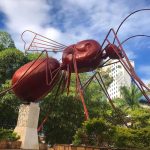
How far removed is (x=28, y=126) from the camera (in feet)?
68.3

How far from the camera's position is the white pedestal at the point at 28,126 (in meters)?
20.4

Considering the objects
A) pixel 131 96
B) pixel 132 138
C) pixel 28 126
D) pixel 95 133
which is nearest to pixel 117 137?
pixel 132 138

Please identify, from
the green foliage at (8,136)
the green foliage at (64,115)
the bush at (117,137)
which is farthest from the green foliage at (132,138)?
the green foliage at (64,115)

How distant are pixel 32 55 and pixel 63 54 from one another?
21.0 m

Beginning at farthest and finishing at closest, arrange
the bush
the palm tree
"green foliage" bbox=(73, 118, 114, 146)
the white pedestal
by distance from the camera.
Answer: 1. the palm tree
2. the white pedestal
3. the bush
4. "green foliage" bbox=(73, 118, 114, 146)

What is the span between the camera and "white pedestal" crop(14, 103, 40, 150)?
20422 millimetres

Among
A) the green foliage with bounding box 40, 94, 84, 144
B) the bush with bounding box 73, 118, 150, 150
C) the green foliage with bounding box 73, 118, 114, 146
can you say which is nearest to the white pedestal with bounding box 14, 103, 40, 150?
the green foliage with bounding box 73, 118, 114, 146

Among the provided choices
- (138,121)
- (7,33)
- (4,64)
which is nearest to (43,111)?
(4,64)

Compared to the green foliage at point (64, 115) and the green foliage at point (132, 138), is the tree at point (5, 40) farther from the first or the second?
the green foliage at point (132, 138)

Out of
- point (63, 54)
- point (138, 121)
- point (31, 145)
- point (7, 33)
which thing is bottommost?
point (31, 145)

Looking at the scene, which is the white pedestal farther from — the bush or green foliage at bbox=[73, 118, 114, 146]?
the bush

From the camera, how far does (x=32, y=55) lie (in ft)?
135

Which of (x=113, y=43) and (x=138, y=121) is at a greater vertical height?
(x=113, y=43)

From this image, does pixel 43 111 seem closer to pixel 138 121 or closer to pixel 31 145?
pixel 138 121
